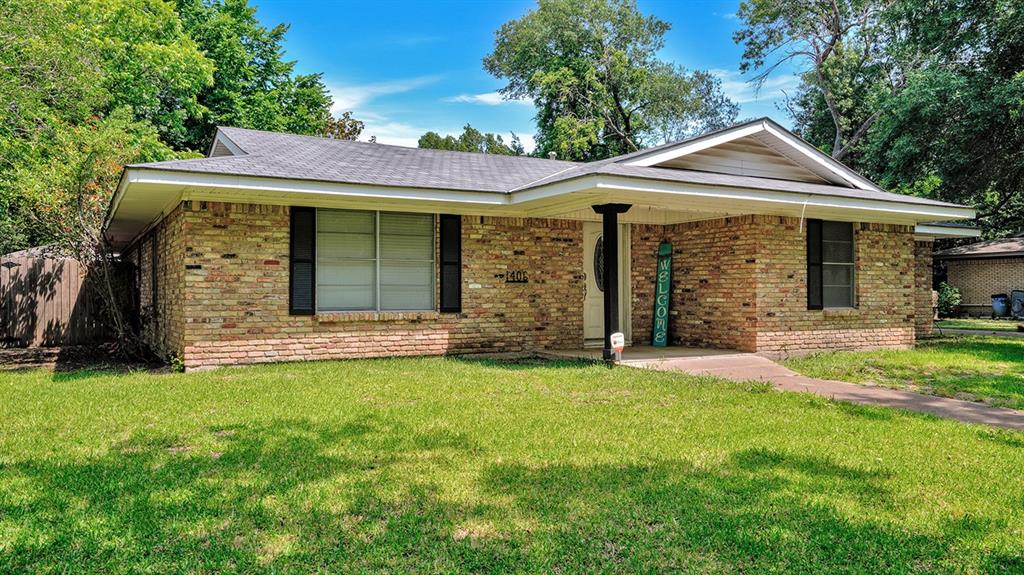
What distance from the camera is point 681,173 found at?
33.1ft

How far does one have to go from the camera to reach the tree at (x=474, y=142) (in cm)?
3725

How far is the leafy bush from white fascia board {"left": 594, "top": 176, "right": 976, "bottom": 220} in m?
15.7

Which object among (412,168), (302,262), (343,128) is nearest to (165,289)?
(302,262)

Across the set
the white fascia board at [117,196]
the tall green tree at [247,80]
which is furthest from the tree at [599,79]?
the white fascia board at [117,196]

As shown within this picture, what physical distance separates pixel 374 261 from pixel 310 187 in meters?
1.78

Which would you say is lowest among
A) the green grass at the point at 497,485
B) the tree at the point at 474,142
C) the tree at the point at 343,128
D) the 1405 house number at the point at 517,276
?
the green grass at the point at 497,485

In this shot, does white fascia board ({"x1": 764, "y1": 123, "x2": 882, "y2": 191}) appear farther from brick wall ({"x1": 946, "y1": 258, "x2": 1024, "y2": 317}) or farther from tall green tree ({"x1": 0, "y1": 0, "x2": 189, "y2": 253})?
brick wall ({"x1": 946, "y1": 258, "x2": 1024, "y2": 317})

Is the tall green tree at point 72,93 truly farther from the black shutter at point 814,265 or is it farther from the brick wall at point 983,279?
the brick wall at point 983,279

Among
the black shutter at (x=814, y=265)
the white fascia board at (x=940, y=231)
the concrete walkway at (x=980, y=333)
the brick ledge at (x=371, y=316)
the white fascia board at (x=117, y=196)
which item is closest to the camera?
the white fascia board at (x=117, y=196)

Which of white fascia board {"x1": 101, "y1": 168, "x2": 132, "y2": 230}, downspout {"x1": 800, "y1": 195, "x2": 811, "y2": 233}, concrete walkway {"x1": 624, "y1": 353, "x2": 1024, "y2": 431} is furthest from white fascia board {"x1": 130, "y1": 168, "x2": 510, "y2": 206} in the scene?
downspout {"x1": 800, "y1": 195, "x2": 811, "y2": 233}

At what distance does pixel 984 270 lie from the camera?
25.4 m

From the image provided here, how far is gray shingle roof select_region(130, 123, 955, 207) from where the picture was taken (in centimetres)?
867

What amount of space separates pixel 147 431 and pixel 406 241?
5.30 metres

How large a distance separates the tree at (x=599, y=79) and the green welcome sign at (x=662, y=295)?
1676 cm
